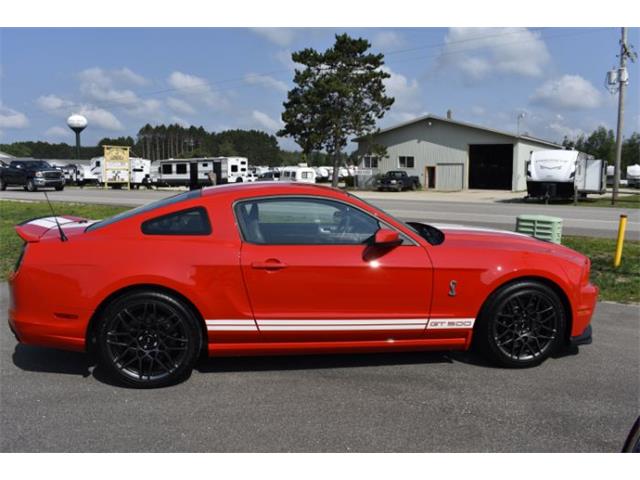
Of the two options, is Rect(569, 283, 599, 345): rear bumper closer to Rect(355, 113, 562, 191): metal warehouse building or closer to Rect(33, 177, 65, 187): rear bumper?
Rect(33, 177, 65, 187): rear bumper

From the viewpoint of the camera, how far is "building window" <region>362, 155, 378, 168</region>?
4900 cm

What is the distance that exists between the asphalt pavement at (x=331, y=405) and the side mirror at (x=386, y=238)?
3.30 ft

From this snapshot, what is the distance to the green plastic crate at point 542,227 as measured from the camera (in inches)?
342

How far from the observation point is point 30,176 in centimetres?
3269

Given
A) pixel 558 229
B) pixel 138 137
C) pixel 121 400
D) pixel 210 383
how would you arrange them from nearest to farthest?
pixel 121 400 → pixel 210 383 → pixel 558 229 → pixel 138 137

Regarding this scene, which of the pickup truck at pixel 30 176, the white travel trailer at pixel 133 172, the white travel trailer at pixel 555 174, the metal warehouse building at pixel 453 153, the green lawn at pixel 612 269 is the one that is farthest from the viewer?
the white travel trailer at pixel 133 172

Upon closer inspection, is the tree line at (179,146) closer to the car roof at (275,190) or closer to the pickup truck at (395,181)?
the pickup truck at (395,181)

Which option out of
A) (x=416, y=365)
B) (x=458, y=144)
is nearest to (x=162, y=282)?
(x=416, y=365)

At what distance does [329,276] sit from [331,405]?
2.95 ft

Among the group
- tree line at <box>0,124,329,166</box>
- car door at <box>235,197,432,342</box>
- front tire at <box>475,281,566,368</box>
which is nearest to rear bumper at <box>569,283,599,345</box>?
front tire at <box>475,281,566,368</box>

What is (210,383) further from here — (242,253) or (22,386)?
(22,386)

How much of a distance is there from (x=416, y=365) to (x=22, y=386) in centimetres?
295

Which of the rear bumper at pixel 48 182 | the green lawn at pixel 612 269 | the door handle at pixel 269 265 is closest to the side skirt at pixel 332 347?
the door handle at pixel 269 265

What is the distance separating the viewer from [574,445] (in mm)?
3141
